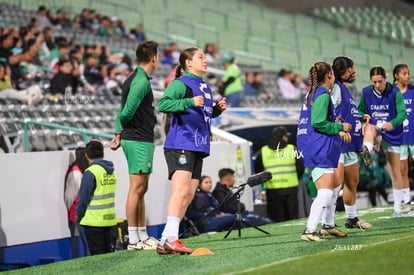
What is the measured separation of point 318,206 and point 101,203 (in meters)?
2.96

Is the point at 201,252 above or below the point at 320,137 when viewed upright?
below

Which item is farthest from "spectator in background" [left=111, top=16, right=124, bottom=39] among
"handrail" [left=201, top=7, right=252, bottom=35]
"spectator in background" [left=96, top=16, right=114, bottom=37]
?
"handrail" [left=201, top=7, right=252, bottom=35]

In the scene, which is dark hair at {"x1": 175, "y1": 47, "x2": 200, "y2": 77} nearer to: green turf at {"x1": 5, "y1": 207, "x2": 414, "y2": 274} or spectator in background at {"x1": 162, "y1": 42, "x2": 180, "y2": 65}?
green turf at {"x1": 5, "y1": 207, "x2": 414, "y2": 274}

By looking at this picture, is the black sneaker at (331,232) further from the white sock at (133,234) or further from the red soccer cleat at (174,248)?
the white sock at (133,234)

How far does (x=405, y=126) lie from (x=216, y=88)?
1124 cm

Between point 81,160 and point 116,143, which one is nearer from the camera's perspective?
point 116,143

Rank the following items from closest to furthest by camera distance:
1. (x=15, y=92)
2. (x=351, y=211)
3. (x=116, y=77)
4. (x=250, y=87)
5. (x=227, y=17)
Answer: (x=351, y=211) < (x=15, y=92) < (x=116, y=77) < (x=250, y=87) < (x=227, y=17)

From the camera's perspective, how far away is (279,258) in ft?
28.7

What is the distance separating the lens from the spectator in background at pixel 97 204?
37.4ft

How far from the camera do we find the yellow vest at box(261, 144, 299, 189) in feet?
51.1

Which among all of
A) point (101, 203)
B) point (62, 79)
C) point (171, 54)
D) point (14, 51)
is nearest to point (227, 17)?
point (171, 54)

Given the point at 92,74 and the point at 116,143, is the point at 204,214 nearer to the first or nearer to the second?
the point at 116,143

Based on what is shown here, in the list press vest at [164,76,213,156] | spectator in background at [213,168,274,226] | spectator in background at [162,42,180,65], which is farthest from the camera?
spectator in background at [162,42,180,65]

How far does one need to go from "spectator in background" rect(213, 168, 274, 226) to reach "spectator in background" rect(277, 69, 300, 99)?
34.1ft
